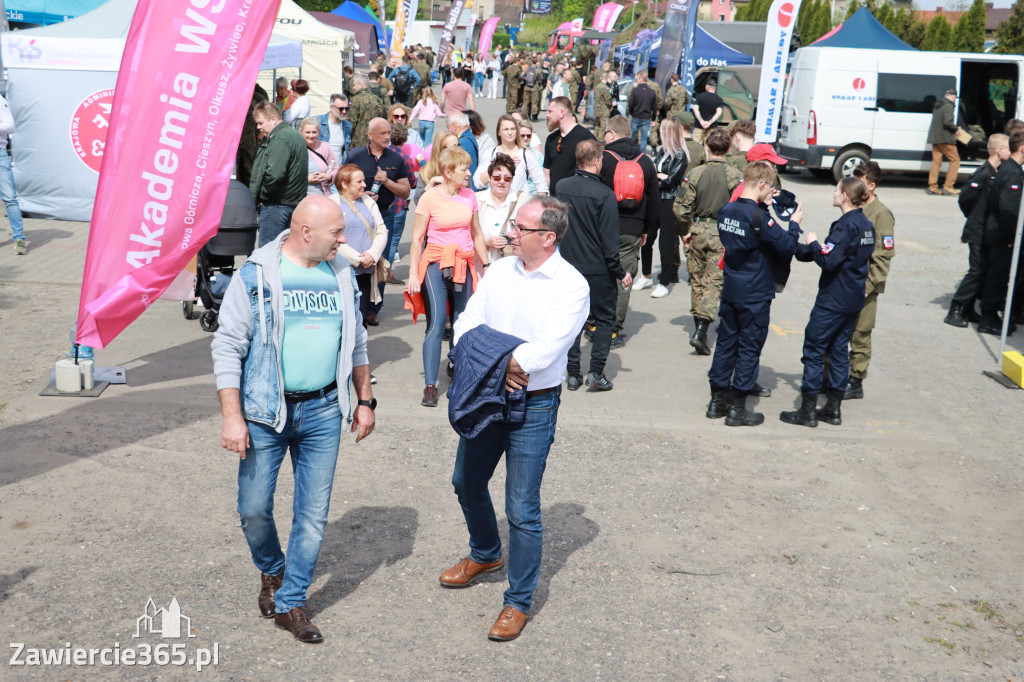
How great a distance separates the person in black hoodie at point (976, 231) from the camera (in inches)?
377

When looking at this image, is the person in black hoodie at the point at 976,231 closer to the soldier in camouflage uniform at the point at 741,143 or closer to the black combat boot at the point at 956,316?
the black combat boot at the point at 956,316

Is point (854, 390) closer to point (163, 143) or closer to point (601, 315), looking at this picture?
point (601, 315)

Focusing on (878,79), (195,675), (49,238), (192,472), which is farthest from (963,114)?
(195,675)

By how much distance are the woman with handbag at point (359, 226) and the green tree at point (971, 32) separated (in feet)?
109

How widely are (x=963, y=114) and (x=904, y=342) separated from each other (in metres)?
12.6

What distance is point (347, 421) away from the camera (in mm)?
4133

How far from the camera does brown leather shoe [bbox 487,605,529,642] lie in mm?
4164

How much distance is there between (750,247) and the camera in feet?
21.5

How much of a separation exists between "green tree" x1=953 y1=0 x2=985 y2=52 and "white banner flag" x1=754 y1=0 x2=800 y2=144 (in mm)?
25012

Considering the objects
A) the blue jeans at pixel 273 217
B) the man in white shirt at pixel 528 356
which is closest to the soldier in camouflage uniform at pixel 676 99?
the blue jeans at pixel 273 217

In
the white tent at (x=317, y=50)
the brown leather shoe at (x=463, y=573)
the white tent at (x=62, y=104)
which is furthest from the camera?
the white tent at (x=317, y=50)

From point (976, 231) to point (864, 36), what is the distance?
39.4ft

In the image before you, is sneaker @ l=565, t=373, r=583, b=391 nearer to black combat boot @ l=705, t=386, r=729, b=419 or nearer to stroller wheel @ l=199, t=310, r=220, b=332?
black combat boot @ l=705, t=386, r=729, b=419

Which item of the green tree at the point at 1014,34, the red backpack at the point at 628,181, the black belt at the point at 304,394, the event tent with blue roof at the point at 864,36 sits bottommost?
the black belt at the point at 304,394
